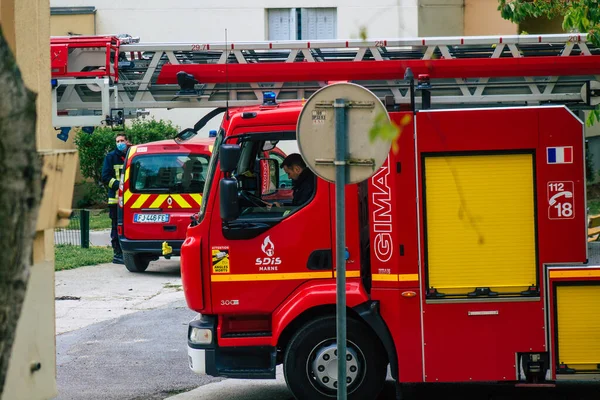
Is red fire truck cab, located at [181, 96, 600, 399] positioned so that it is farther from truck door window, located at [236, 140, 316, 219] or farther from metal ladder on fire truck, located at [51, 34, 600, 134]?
metal ladder on fire truck, located at [51, 34, 600, 134]

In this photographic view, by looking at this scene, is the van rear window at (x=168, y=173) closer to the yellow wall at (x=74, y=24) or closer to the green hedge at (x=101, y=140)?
the green hedge at (x=101, y=140)

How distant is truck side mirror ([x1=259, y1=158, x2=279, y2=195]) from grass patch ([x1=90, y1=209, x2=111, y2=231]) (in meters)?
14.2

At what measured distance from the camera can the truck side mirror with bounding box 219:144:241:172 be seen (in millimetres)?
7531

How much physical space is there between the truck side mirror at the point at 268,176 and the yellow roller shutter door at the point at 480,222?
1.27 m

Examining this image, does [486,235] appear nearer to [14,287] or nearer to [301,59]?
[301,59]

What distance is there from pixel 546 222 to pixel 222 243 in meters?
2.44

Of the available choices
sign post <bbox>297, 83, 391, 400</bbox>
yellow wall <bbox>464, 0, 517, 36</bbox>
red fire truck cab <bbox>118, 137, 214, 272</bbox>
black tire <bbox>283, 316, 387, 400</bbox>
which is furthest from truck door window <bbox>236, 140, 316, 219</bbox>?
yellow wall <bbox>464, 0, 517, 36</bbox>

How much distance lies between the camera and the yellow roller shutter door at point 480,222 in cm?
735

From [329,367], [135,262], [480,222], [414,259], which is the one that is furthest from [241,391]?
[135,262]

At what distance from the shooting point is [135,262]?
15875 mm

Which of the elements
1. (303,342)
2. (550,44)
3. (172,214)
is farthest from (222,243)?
(172,214)

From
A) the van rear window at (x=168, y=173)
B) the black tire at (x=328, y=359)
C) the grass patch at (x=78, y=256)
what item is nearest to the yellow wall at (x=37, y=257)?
the black tire at (x=328, y=359)

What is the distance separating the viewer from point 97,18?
26.1 m

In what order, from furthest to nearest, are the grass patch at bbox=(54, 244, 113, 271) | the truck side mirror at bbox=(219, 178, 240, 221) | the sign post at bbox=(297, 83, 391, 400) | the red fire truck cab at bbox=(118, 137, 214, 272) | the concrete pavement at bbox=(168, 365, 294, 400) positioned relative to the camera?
the grass patch at bbox=(54, 244, 113, 271) → the red fire truck cab at bbox=(118, 137, 214, 272) → the concrete pavement at bbox=(168, 365, 294, 400) → the truck side mirror at bbox=(219, 178, 240, 221) → the sign post at bbox=(297, 83, 391, 400)
